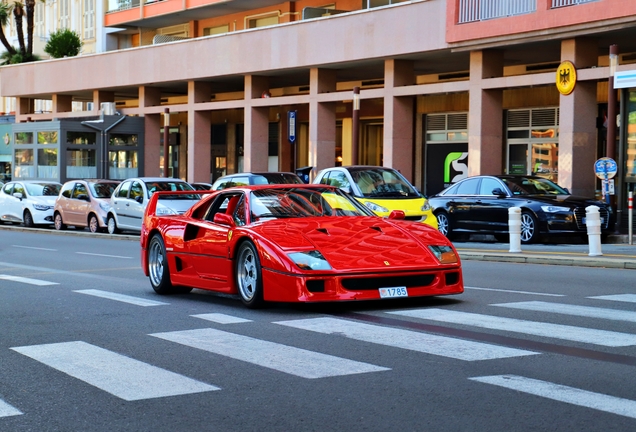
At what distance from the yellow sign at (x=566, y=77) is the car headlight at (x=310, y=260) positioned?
1914 cm

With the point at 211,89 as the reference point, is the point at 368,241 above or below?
below

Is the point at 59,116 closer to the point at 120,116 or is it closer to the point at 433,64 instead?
the point at 120,116

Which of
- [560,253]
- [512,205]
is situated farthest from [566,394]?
[512,205]

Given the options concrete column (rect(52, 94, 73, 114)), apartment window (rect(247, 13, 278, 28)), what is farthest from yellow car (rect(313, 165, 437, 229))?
concrete column (rect(52, 94, 73, 114))

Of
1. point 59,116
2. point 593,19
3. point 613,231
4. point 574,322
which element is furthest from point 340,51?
point 574,322

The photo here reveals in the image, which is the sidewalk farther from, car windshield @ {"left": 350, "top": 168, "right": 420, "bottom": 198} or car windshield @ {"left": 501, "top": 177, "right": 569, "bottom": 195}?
car windshield @ {"left": 350, "top": 168, "right": 420, "bottom": 198}

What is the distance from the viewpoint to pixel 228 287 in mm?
11508

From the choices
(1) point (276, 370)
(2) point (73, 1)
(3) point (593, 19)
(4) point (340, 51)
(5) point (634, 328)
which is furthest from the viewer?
(2) point (73, 1)

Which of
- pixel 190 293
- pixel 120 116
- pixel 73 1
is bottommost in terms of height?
pixel 190 293

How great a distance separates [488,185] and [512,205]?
1.29 meters

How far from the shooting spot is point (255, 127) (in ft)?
135

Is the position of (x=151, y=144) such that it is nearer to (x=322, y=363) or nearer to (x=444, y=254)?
(x=444, y=254)

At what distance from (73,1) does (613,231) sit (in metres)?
45.2

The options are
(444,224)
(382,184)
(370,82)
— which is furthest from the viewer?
(370,82)
